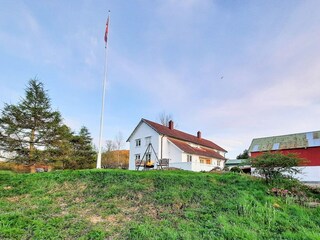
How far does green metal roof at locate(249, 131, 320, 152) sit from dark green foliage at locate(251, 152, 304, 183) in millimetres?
18614

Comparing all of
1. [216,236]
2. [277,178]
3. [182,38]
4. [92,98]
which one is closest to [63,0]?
[182,38]

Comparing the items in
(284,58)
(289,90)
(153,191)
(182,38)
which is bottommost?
(153,191)

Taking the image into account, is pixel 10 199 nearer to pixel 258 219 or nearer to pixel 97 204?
pixel 97 204

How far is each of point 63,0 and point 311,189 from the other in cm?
1534

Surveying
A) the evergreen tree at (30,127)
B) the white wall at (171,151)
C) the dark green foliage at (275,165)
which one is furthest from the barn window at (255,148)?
the evergreen tree at (30,127)

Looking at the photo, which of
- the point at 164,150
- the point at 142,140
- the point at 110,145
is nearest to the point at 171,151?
the point at 164,150

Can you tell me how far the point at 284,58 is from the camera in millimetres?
12133

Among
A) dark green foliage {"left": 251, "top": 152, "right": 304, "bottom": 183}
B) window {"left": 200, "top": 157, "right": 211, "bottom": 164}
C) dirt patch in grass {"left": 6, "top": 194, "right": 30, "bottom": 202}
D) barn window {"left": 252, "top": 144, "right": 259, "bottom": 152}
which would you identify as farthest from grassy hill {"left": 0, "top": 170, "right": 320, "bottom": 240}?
barn window {"left": 252, "top": 144, "right": 259, "bottom": 152}

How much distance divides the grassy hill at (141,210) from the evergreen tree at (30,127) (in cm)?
1494

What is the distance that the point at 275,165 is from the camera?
9711 mm

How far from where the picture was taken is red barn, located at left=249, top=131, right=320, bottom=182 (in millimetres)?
23531

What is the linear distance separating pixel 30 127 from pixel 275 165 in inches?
930

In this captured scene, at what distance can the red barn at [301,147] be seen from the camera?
23531 millimetres

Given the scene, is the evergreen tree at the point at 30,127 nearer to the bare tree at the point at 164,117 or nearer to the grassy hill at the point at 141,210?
the grassy hill at the point at 141,210
